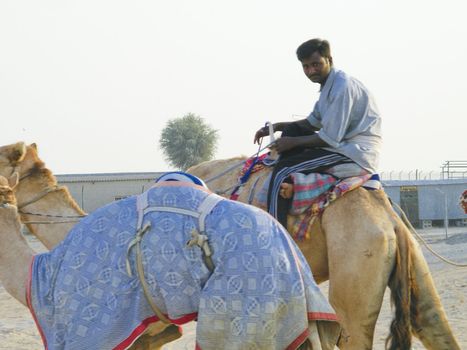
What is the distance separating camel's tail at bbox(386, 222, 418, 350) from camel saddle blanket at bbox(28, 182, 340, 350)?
77.0 inches

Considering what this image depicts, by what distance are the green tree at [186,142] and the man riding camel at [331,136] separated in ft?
173

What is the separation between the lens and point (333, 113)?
705 centimetres

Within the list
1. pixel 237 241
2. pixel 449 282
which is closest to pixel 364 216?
pixel 237 241

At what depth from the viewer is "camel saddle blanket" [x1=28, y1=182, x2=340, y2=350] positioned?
4410mm

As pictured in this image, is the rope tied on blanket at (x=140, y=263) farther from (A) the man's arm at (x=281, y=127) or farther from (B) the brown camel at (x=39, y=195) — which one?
(A) the man's arm at (x=281, y=127)

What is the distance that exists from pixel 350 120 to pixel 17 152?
9.31ft

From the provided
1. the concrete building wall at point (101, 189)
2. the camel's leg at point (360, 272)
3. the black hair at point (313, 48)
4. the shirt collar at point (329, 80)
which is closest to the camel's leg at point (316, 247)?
the camel's leg at point (360, 272)

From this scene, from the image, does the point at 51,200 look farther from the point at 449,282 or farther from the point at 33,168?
the point at 449,282

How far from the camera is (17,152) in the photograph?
7.21 metres

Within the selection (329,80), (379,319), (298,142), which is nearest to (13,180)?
(298,142)

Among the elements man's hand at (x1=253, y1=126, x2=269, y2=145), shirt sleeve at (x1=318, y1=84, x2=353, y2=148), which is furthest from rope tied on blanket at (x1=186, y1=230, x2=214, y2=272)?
man's hand at (x1=253, y1=126, x2=269, y2=145)

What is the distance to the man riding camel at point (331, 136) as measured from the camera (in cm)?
706

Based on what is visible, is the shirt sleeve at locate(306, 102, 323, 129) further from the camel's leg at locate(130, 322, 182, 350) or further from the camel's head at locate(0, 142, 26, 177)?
the camel's leg at locate(130, 322, 182, 350)

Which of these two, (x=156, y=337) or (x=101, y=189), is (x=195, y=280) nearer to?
(x=156, y=337)
